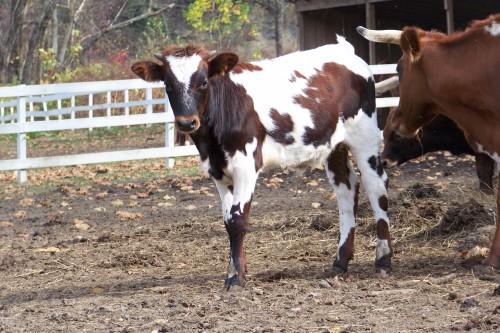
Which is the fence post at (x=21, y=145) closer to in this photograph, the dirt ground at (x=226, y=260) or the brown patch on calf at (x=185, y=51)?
the dirt ground at (x=226, y=260)

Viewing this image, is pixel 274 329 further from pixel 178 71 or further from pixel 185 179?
pixel 185 179

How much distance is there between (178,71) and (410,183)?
6.20m

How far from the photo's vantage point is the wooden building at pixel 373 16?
831 inches

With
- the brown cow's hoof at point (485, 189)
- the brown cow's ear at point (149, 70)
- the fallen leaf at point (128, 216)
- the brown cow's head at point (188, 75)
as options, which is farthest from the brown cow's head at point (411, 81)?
the fallen leaf at point (128, 216)

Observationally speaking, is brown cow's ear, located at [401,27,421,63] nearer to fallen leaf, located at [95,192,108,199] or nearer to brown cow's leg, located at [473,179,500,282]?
brown cow's leg, located at [473,179,500,282]

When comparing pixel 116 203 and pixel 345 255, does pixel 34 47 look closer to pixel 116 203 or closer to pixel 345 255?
pixel 116 203

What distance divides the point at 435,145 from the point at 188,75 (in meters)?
5.02

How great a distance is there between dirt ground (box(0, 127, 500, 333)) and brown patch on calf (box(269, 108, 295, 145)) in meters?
1.03

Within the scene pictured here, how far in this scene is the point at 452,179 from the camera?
12.6 m

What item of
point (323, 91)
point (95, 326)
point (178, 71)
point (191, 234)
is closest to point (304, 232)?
point (191, 234)

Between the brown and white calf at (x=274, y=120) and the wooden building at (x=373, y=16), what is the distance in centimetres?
1245

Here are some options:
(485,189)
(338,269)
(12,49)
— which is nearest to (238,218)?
(338,269)

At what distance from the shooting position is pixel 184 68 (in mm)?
6875

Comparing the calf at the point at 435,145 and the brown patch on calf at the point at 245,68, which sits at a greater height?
the brown patch on calf at the point at 245,68
